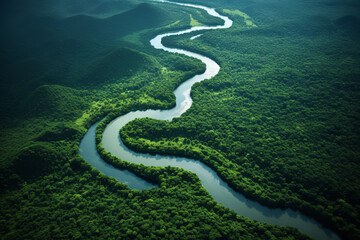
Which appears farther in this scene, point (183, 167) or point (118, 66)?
point (118, 66)

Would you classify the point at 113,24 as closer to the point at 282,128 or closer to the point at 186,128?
the point at 186,128

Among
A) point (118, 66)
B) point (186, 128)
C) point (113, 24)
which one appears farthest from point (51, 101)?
point (113, 24)

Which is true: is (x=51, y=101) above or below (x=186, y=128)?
above

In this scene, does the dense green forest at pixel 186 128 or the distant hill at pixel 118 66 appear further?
the distant hill at pixel 118 66

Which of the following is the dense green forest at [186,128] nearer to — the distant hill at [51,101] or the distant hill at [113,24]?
the distant hill at [51,101]

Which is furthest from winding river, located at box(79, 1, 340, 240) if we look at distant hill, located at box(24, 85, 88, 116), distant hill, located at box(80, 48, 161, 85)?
distant hill, located at box(80, 48, 161, 85)

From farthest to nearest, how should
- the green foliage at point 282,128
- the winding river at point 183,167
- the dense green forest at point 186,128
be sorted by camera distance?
the green foliage at point 282,128, the winding river at point 183,167, the dense green forest at point 186,128

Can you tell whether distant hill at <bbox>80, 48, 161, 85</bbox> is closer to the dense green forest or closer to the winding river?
the dense green forest

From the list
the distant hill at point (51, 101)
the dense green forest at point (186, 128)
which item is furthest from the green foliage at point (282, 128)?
the distant hill at point (51, 101)

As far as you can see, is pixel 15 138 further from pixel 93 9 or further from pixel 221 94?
pixel 93 9
